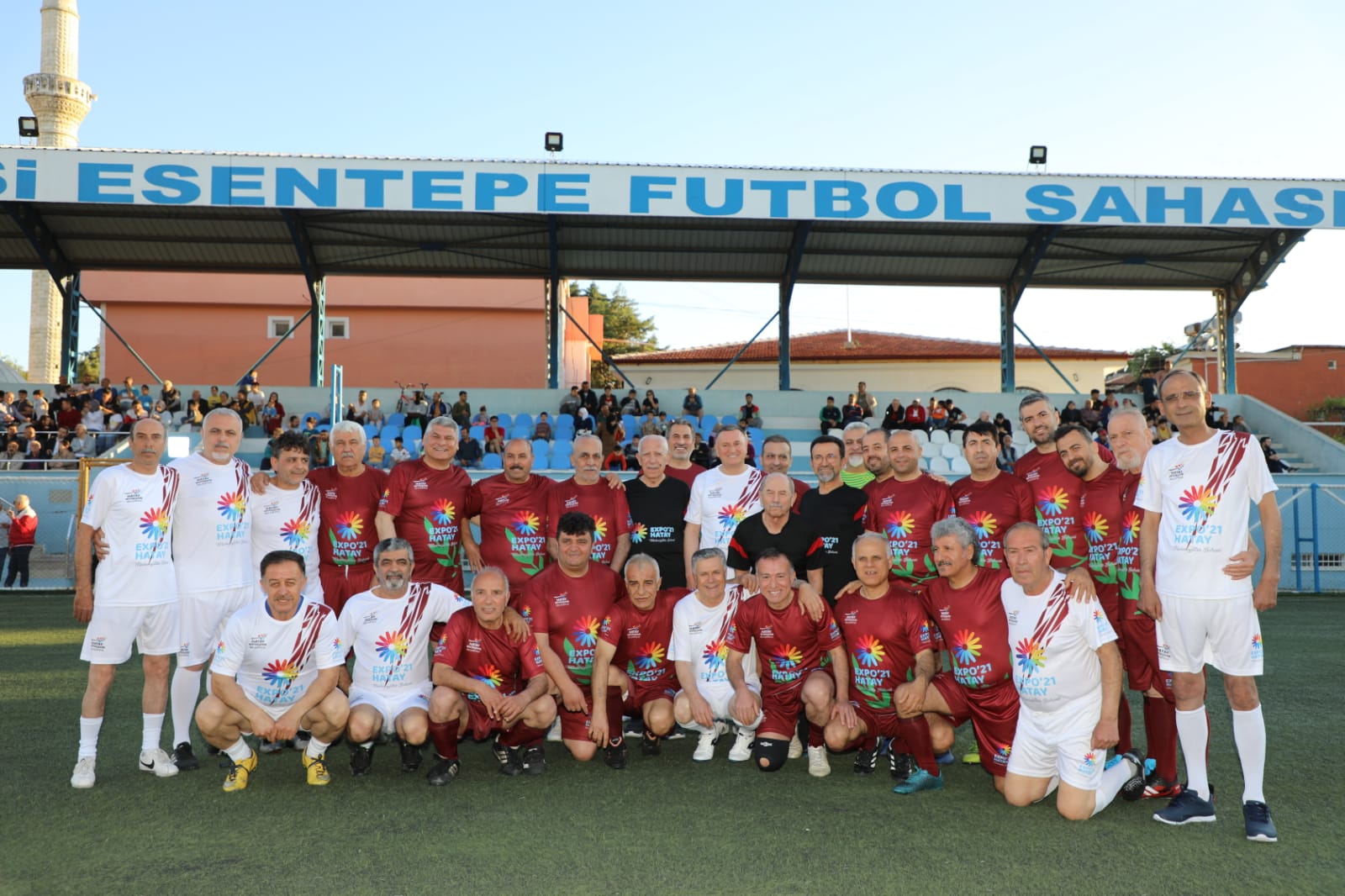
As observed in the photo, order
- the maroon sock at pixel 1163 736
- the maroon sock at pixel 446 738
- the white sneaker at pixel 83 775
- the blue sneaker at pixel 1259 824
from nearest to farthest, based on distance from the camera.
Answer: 1. the blue sneaker at pixel 1259 824
2. the maroon sock at pixel 1163 736
3. the white sneaker at pixel 83 775
4. the maroon sock at pixel 446 738

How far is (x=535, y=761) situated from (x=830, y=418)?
13.9 metres

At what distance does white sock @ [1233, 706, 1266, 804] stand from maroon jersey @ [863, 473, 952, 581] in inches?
67.0

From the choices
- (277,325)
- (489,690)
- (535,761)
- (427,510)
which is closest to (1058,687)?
(535,761)

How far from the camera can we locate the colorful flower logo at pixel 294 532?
18.5 ft

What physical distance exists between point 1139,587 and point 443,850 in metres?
3.41

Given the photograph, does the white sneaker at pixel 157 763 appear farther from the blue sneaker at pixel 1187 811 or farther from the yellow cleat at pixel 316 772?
the blue sneaker at pixel 1187 811

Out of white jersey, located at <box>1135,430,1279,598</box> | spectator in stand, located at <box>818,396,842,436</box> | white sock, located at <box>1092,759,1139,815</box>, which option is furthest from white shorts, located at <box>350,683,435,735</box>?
spectator in stand, located at <box>818,396,842,436</box>

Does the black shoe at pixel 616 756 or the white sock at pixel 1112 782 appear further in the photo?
the black shoe at pixel 616 756

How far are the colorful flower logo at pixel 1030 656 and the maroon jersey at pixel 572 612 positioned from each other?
2151 millimetres

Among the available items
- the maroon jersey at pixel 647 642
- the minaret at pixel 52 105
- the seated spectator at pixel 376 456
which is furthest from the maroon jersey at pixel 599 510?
the minaret at pixel 52 105

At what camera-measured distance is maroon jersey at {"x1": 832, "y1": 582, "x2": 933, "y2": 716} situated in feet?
16.3

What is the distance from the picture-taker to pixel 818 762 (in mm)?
5008

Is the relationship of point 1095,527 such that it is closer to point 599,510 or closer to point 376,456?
point 599,510

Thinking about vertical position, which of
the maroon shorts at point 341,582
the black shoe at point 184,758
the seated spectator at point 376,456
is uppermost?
the seated spectator at point 376,456
